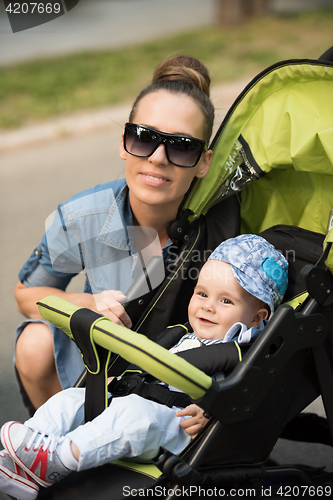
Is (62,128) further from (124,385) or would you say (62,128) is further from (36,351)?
(124,385)

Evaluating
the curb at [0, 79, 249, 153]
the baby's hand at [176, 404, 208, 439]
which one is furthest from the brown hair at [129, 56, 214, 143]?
the curb at [0, 79, 249, 153]

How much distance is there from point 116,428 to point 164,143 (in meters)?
0.91

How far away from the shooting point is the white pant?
4.59ft

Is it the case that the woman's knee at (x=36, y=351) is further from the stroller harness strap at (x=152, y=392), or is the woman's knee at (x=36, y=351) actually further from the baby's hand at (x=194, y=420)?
the baby's hand at (x=194, y=420)

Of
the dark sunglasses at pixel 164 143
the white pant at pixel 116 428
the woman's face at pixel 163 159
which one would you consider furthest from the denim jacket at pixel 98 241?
the white pant at pixel 116 428

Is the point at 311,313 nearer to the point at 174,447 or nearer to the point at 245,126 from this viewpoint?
the point at 174,447

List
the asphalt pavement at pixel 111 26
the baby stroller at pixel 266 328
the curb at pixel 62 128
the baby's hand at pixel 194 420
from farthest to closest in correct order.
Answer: the asphalt pavement at pixel 111 26 < the curb at pixel 62 128 < the baby's hand at pixel 194 420 < the baby stroller at pixel 266 328

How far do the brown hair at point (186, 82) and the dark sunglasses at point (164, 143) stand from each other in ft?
0.52

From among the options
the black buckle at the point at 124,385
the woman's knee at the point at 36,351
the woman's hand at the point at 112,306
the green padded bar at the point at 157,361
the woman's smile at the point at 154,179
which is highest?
the woman's smile at the point at 154,179

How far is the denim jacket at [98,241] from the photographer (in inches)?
79.8

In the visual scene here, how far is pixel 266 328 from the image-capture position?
144 centimetres

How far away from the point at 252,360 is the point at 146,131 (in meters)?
0.83

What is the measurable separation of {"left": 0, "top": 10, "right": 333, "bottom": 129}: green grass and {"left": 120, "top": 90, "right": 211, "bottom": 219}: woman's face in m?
4.56

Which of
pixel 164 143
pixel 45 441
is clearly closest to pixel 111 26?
pixel 164 143
